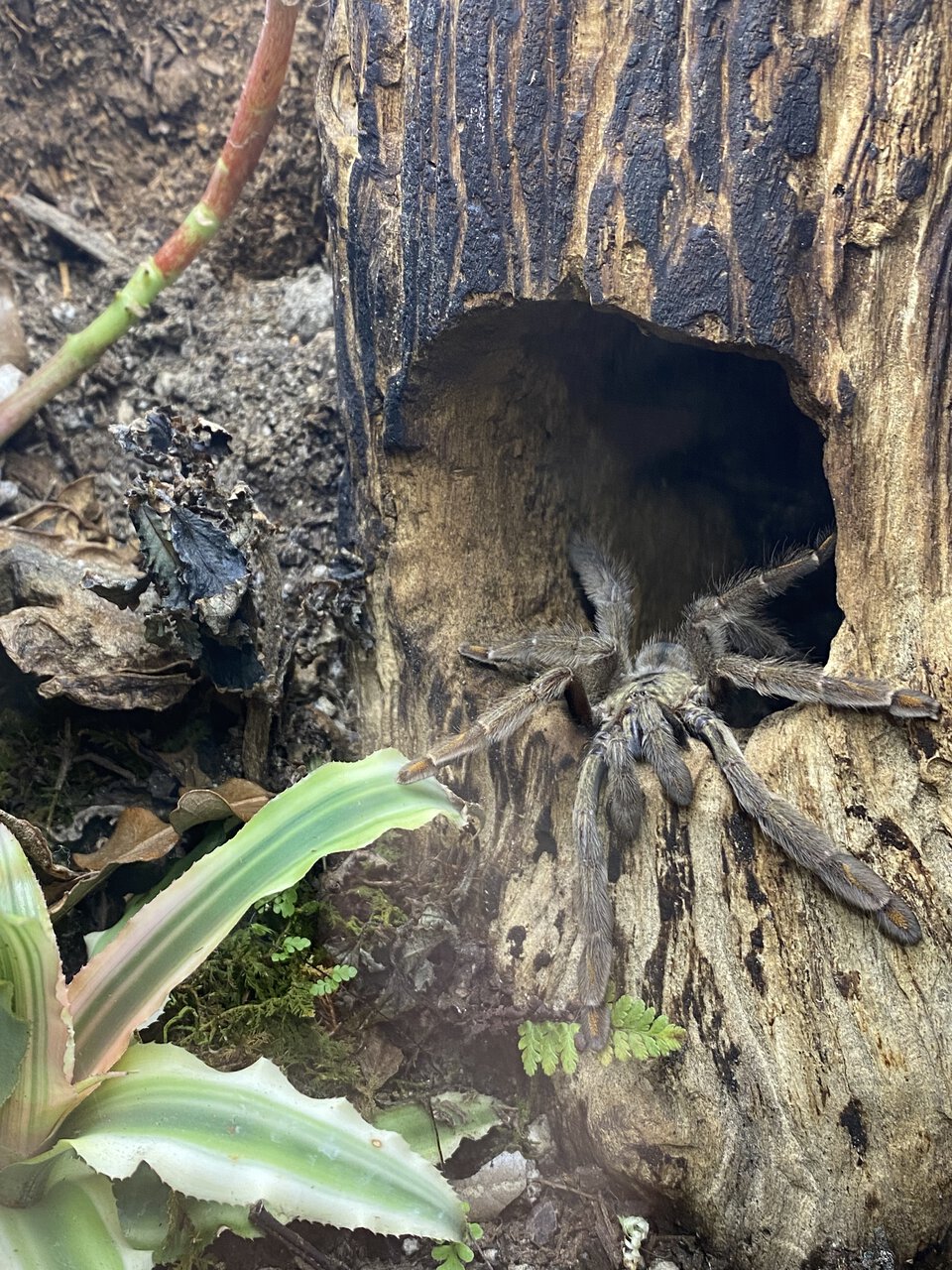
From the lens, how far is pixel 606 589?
101 inches

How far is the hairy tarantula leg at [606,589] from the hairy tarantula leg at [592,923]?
2.11 ft

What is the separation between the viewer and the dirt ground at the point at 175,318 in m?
2.35

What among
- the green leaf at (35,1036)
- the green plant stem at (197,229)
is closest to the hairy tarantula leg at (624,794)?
the green leaf at (35,1036)

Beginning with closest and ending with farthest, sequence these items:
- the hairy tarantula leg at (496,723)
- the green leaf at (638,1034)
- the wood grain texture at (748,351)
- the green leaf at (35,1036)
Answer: the green leaf at (35,1036)
the wood grain texture at (748,351)
the green leaf at (638,1034)
the hairy tarantula leg at (496,723)

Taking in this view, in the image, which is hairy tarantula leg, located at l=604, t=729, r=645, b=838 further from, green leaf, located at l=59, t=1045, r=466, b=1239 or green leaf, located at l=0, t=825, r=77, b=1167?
green leaf, located at l=0, t=825, r=77, b=1167

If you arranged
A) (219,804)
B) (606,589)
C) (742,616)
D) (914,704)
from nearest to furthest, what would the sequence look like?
(914,704) → (219,804) → (742,616) → (606,589)

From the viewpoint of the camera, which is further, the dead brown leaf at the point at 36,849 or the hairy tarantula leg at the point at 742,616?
the hairy tarantula leg at the point at 742,616

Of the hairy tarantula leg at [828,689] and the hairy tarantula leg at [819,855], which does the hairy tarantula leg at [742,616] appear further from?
the hairy tarantula leg at [819,855]

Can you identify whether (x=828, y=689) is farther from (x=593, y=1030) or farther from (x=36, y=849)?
(x=36, y=849)

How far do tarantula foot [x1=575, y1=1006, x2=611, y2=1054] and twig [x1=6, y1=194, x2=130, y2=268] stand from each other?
2.61 meters

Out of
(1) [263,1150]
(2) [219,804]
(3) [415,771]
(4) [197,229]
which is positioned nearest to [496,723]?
(3) [415,771]

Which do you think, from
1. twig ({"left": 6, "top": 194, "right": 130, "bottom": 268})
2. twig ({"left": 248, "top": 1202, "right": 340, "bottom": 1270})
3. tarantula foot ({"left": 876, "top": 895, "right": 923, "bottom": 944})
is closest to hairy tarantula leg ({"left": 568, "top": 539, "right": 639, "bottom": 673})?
tarantula foot ({"left": 876, "top": 895, "right": 923, "bottom": 944})

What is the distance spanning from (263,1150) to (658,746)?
41.2 inches

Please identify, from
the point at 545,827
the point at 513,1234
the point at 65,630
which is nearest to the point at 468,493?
the point at 545,827
